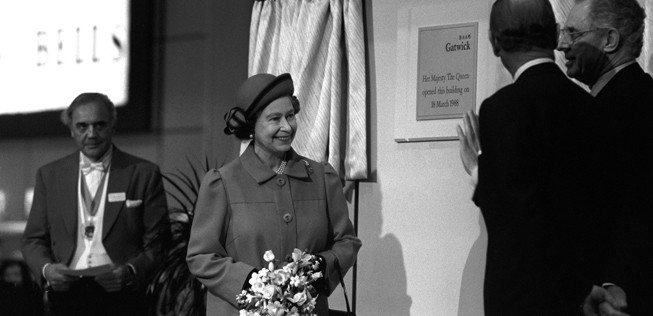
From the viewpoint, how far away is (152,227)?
4438 millimetres

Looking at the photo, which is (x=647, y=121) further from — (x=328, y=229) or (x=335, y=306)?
(x=335, y=306)

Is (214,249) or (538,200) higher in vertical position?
(538,200)

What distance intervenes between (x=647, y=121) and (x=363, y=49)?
1784mm

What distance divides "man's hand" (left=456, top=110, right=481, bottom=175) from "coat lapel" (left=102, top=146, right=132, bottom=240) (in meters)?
2.00

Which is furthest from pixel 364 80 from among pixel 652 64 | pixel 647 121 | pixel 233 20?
pixel 647 121

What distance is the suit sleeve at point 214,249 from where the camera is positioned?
326 cm

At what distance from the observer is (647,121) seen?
2.57m

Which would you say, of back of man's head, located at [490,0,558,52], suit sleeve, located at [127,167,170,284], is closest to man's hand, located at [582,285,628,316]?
back of man's head, located at [490,0,558,52]

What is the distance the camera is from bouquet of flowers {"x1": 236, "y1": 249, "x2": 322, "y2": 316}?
2.97m

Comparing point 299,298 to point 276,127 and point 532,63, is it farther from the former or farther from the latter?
point 532,63

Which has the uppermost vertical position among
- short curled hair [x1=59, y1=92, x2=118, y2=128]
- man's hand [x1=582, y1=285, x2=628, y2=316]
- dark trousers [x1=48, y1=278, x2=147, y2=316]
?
short curled hair [x1=59, y1=92, x2=118, y2=128]

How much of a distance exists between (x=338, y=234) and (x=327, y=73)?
94cm

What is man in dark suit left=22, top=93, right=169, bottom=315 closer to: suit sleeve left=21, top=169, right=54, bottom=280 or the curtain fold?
Answer: suit sleeve left=21, top=169, right=54, bottom=280

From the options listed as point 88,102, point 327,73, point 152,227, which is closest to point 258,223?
point 327,73
